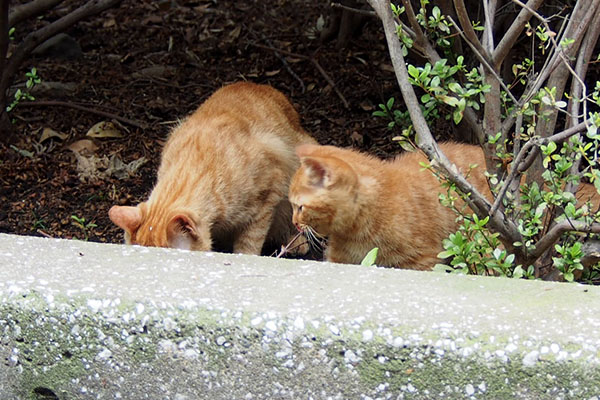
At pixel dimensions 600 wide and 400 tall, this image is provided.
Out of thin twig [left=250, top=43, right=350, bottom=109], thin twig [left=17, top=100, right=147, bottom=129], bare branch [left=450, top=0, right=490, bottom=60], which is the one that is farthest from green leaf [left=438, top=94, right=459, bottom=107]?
thin twig [left=17, top=100, right=147, bottom=129]

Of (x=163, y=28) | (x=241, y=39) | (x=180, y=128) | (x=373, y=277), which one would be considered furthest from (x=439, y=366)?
(x=163, y=28)

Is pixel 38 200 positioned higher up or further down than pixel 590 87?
further down

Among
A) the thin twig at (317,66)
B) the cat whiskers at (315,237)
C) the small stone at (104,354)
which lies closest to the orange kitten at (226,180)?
the cat whiskers at (315,237)

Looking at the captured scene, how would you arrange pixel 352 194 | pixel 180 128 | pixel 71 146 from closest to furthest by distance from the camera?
1. pixel 352 194
2. pixel 180 128
3. pixel 71 146

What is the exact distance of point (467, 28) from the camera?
3.26 meters

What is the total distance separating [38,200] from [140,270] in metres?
3.14

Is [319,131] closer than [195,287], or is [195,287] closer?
[195,287]

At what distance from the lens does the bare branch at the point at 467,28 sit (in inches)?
125

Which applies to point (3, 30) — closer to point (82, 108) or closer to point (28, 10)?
point (28, 10)

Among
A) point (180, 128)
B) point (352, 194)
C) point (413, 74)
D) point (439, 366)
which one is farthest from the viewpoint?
point (180, 128)

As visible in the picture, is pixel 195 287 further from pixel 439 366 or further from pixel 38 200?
pixel 38 200

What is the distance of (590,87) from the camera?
18.9 feet

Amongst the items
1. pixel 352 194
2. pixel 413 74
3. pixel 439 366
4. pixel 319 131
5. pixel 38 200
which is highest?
pixel 413 74

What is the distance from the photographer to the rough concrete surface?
2.39 m
